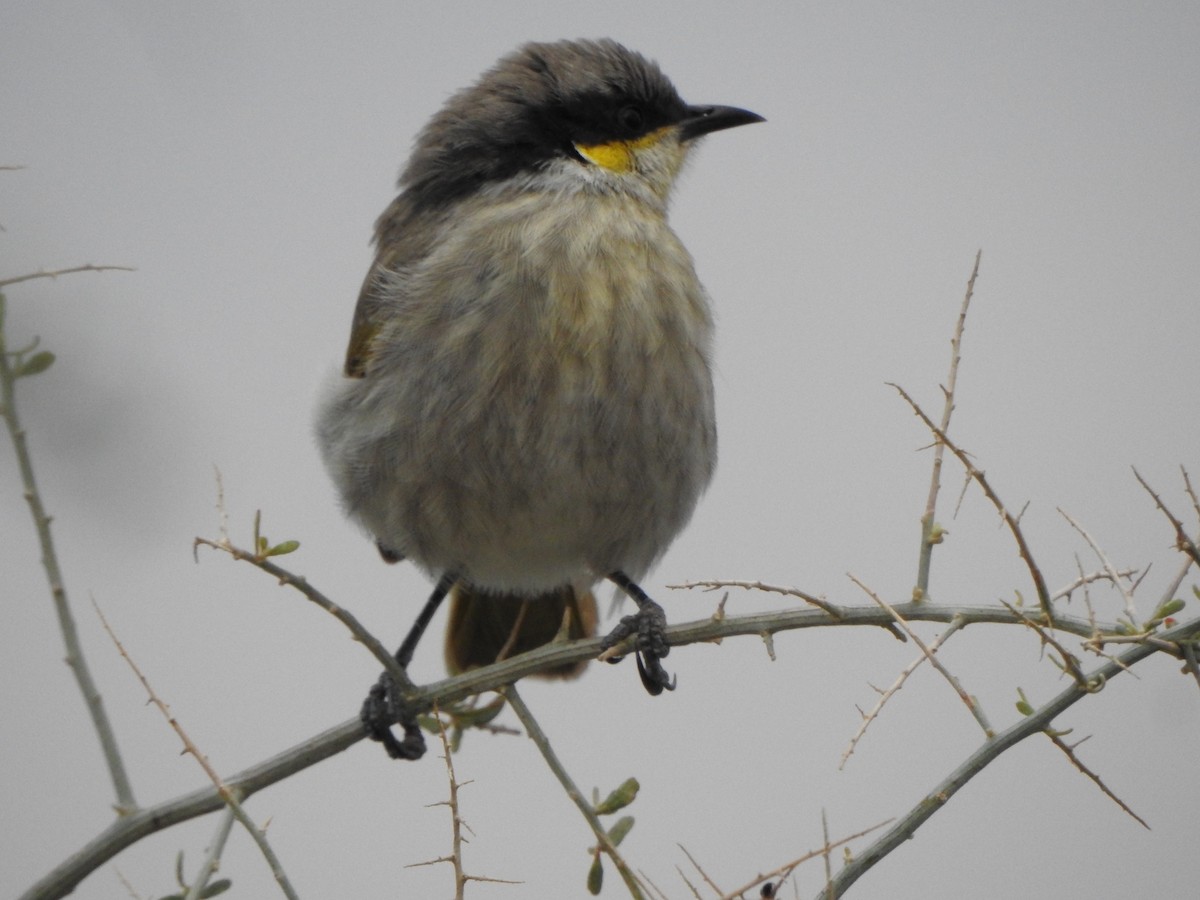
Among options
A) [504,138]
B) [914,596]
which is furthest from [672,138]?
[914,596]

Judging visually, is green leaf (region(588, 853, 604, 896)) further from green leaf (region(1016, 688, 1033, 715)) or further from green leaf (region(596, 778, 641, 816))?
green leaf (region(1016, 688, 1033, 715))

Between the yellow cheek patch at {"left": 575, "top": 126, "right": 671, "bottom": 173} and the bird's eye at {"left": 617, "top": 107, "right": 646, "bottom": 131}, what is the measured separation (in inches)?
1.5

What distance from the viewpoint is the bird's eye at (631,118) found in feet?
12.4

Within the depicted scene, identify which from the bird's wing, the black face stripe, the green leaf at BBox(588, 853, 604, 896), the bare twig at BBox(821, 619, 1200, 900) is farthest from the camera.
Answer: the black face stripe

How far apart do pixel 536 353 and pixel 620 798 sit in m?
1.30

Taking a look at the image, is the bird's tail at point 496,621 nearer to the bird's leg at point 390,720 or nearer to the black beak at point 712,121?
the bird's leg at point 390,720

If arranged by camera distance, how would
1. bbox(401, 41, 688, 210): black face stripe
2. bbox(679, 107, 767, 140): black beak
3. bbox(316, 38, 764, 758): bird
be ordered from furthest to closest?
1. bbox(679, 107, 767, 140): black beak
2. bbox(401, 41, 688, 210): black face stripe
3. bbox(316, 38, 764, 758): bird

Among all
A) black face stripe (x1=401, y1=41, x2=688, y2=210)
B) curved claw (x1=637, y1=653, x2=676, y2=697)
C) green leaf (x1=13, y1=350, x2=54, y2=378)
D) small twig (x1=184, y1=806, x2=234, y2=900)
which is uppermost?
black face stripe (x1=401, y1=41, x2=688, y2=210)

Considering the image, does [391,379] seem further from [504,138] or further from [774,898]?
[774,898]

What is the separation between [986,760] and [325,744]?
1.13 m

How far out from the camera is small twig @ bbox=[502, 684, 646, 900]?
6.69 ft

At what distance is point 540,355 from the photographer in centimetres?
327

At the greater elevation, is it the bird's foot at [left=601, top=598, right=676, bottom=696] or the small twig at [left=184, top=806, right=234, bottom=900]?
the small twig at [left=184, top=806, right=234, bottom=900]

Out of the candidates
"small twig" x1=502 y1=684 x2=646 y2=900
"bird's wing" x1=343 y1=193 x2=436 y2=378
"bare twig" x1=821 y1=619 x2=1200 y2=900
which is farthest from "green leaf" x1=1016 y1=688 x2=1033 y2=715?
"bird's wing" x1=343 y1=193 x2=436 y2=378
